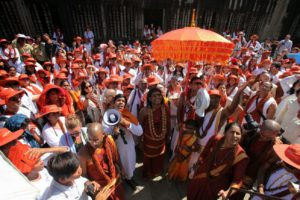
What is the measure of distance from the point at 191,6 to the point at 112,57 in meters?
10.8

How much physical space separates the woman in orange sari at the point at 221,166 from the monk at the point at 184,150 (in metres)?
0.62

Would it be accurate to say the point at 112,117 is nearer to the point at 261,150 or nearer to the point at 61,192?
the point at 61,192

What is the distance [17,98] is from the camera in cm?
306

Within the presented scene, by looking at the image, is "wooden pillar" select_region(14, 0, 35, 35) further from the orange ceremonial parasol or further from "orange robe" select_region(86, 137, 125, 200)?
"orange robe" select_region(86, 137, 125, 200)

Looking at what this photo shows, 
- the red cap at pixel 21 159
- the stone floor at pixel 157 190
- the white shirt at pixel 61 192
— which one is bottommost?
the stone floor at pixel 157 190

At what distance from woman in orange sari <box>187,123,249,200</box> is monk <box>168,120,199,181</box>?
2.02 feet

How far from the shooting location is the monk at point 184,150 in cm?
327

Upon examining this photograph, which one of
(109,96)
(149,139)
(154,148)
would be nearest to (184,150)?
(154,148)

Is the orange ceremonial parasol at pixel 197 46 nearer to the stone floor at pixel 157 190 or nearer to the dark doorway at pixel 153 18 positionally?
the stone floor at pixel 157 190

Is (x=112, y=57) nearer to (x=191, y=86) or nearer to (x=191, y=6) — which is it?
(x=191, y=86)

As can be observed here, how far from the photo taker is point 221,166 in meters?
2.45

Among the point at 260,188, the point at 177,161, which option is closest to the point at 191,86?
the point at 177,161

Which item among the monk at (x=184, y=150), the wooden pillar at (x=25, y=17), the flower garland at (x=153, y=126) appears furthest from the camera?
the wooden pillar at (x=25, y=17)

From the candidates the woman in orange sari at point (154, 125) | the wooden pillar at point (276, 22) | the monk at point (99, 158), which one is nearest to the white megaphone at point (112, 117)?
the monk at point (99, 158)
